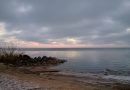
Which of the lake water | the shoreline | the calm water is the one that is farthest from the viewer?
the calm water

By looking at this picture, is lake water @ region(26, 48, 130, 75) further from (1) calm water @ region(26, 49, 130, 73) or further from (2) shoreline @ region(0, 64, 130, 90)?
(2) shoreline @ region(0, 64, 130, 90)

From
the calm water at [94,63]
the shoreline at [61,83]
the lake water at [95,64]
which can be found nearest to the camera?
the shoreline at [61,83]

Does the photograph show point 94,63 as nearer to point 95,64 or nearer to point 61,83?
point 95,64

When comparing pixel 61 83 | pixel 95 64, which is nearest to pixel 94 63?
pixel 95 64

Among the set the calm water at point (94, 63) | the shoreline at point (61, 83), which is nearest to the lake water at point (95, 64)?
the calm water at point (94, 63)

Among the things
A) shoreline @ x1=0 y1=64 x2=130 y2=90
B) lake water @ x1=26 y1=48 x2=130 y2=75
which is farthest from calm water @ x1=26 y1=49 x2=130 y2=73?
shoreline @ x1=0 y1=64 x2=130 y2=90

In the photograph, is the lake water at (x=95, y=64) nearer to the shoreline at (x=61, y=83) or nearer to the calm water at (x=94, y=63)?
the calm water at (x=94, y=63)

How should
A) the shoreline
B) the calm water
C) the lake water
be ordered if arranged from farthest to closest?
1. the calm water
2. the lake water
3. the shoreline

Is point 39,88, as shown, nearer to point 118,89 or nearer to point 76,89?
point 76,89

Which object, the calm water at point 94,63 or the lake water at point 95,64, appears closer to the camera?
the lake water at point 95,64

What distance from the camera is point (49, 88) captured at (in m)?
10.1

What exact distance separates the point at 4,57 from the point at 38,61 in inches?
292

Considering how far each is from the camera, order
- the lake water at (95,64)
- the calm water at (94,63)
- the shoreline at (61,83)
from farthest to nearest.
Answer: the calm water at (94,63)
the lake water at (95,64)
the shoreline at (61,83)

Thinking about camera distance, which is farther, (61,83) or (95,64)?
(95,64)
